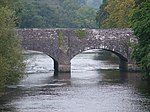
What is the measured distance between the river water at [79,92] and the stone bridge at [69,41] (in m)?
2.28

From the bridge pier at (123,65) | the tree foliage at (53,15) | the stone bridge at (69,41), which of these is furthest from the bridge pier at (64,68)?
the tree foliage at (53,15)

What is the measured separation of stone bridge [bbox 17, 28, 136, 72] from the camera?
76.8 m

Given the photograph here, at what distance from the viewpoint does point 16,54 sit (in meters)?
57.6

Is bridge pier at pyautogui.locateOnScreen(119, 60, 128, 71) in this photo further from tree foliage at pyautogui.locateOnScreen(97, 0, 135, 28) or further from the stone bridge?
tree foliage at pyautogui.locateOnScreen(97, 0, 135, 28)

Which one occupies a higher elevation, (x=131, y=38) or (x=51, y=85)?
(x=131, y=38)

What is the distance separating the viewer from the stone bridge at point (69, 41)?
7681 cm

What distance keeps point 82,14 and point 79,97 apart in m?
126

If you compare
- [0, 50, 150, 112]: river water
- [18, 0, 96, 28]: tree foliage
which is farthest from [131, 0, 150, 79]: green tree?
[18, 0, 96, 28]: tree foliage

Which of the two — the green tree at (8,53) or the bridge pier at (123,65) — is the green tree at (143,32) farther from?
the green tree at (8,53)

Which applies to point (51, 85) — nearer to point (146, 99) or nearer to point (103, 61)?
point (146, 99)

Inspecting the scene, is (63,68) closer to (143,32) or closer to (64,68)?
(64,68)

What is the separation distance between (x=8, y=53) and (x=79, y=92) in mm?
8829

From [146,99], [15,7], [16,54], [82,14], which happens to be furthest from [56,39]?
[82,14]

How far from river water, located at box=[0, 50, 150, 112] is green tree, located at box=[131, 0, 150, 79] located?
98.4 inches
